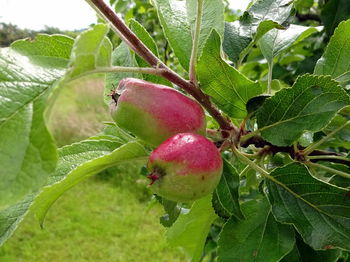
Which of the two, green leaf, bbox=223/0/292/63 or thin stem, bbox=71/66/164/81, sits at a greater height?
thin stem, bbox=71/66/164/81

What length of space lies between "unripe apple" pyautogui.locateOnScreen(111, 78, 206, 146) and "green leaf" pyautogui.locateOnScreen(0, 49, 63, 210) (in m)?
0.11

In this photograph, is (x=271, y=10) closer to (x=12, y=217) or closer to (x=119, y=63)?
(x=119, y=63)

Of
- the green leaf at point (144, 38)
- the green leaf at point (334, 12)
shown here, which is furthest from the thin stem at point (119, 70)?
the green leaf at point (334, 12)

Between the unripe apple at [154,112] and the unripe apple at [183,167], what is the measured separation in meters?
0.03

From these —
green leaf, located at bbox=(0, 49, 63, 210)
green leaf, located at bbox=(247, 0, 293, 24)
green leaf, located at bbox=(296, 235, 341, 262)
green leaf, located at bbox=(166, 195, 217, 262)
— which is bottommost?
green leaf, located at bbox=(296, 235, 341, 262)

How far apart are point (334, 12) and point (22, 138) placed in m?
0.99

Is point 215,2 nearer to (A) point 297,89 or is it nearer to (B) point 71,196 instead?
(A) point 297,89

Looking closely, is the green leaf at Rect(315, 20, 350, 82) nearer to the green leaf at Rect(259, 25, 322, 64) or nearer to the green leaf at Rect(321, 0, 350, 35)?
the green leaf at Rect(259, 25, 322, 64)

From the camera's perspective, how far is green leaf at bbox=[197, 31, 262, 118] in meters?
0.67

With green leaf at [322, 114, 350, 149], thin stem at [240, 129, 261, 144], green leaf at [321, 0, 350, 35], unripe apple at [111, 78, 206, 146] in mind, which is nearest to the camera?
unripe apple at [111, 78, 206, 146]

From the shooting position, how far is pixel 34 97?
1.61ft

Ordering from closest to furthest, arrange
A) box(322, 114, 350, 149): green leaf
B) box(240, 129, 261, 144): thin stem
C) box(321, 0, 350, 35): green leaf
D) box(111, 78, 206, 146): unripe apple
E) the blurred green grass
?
1. box(111, 78, 206, 146): unripe apple
2. box(240, 129, 261, 144): thin stem
3. box(322, 114, 350, 149): green leaf
4. box(321, 0, 350, 35): green leaf
5. the blurred green grass

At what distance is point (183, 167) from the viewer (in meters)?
0.54

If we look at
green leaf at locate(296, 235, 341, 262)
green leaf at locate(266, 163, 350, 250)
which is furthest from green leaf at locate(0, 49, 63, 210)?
green leaf at locate(296, 235, 341, 262)
